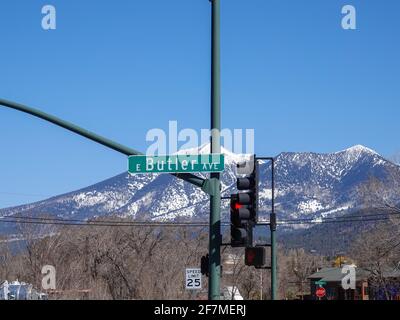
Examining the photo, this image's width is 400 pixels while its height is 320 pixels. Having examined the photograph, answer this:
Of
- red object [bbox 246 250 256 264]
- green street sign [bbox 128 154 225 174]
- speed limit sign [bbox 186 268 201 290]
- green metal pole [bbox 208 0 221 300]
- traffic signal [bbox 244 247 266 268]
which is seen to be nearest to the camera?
green street sign [bbox 128 154 225 174]

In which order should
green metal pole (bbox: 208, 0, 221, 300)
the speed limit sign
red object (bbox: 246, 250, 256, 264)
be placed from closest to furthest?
green metal pole (bbox: 208, 0, 221, 300), red object (bbox: 246, 250, 256, 264), the speed limit sign

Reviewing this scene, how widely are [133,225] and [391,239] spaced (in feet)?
116

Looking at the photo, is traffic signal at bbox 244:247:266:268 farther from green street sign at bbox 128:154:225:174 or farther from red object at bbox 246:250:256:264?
green street sign at bbox 128:154:225:174

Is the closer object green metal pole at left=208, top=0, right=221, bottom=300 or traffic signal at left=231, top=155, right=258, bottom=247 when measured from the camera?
green metal pole at left=208, top=0, right=221, bottom=300

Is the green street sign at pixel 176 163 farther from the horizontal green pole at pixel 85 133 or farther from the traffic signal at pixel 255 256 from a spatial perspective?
the traffic signal at pixel 255 256

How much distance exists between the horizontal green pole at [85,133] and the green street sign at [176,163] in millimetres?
271

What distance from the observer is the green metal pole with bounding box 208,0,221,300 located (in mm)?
16953

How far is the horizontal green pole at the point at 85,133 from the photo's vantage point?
1766 cm

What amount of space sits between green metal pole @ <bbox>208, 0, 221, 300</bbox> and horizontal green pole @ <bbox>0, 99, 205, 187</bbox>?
53cm

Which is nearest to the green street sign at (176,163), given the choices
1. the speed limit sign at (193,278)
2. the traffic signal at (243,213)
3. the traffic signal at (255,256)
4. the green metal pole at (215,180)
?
the green metal pole at (215,180)

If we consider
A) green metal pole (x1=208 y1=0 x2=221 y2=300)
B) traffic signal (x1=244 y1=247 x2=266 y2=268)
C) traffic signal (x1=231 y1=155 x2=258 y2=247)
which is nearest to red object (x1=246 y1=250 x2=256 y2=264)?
traffic signal (x1=244 y1=247 x2=266 y2=268)

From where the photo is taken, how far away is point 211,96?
17.2 meters

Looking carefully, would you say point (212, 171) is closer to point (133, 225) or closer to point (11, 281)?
point (11, 281)

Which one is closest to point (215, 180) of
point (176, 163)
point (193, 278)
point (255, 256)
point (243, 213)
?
point (176, 163)
